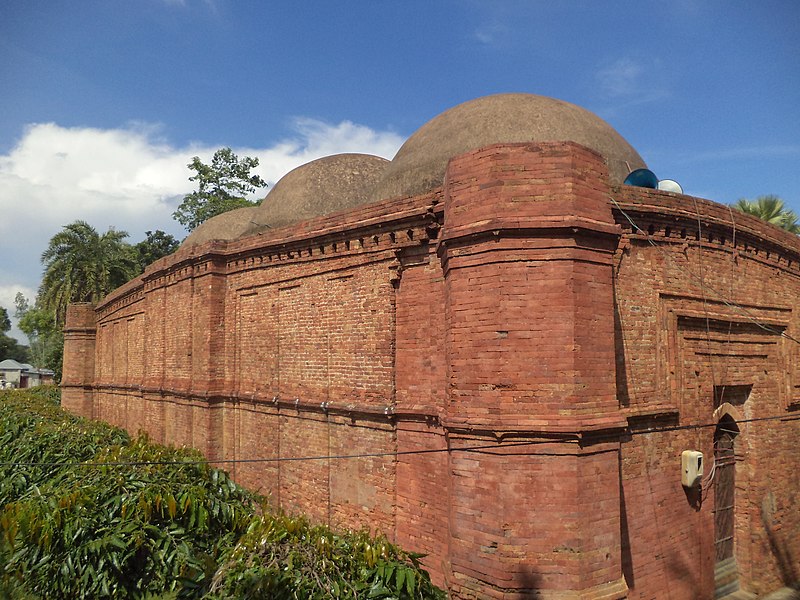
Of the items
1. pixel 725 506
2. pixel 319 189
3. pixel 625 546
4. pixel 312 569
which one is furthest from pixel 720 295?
pixel 319 189

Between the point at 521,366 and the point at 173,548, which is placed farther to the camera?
the point at 173,548

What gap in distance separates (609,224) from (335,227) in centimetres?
Result: 418

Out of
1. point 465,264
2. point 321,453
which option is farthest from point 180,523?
point 465,264

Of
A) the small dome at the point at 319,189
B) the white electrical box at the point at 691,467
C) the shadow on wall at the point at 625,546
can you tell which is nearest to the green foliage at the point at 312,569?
the shadow on wall at the point at 625,546

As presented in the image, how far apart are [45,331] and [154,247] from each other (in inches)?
564

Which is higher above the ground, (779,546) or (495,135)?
(495,135)

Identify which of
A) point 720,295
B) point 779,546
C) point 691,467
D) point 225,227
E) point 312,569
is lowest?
point 779,546

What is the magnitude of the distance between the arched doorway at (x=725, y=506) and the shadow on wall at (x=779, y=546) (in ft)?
1.81

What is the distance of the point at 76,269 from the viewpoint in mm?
29812

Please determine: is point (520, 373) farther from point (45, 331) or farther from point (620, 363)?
point (45, 331)

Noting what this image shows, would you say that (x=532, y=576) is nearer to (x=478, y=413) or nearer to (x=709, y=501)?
(x=478, y=413)

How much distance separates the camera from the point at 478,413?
6.14 metres

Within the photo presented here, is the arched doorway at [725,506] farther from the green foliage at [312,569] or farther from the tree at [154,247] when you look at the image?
the tree at [154,247]

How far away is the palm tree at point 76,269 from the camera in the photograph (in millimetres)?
29141
